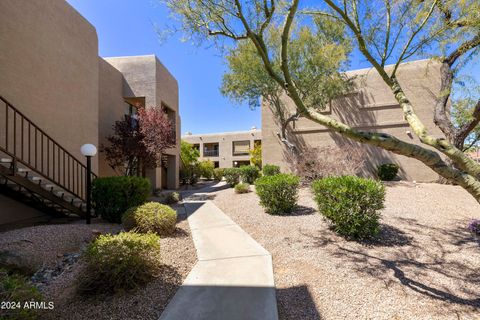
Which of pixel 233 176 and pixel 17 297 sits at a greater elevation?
pixel 233 176

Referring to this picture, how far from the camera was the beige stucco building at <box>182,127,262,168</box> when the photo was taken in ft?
112

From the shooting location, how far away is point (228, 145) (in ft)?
116

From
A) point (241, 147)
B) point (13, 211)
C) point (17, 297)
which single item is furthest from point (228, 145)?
point (17, 297)

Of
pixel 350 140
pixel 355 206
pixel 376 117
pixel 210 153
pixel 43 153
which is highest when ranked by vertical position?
pixel 376 117

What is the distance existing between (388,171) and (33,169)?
16528mm

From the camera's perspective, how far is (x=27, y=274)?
3.65 metres

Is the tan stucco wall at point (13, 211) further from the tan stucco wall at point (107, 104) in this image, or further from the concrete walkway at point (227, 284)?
the concrete walkway at point (227, 284)

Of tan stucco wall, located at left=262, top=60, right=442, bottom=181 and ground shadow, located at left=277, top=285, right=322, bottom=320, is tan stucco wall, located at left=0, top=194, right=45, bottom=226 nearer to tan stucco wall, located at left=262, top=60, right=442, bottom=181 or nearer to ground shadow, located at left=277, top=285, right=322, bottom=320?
ground shadow, located at left=277, top=285, right=322, bottom=320

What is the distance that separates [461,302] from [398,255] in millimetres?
1275

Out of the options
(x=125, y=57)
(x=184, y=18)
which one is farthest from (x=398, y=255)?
(x=125, y=57)

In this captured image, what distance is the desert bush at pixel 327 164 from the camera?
1105cm

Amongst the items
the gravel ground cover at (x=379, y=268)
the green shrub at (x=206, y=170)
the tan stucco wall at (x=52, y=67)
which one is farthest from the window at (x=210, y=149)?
the gravel ground cover at (x=379, y=268)

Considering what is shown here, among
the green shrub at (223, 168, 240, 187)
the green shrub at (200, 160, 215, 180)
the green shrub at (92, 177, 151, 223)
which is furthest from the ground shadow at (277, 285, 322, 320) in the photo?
the green shrub at (200, 160, 215, 180)

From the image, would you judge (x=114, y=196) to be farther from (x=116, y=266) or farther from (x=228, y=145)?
(x=228, y=145)
